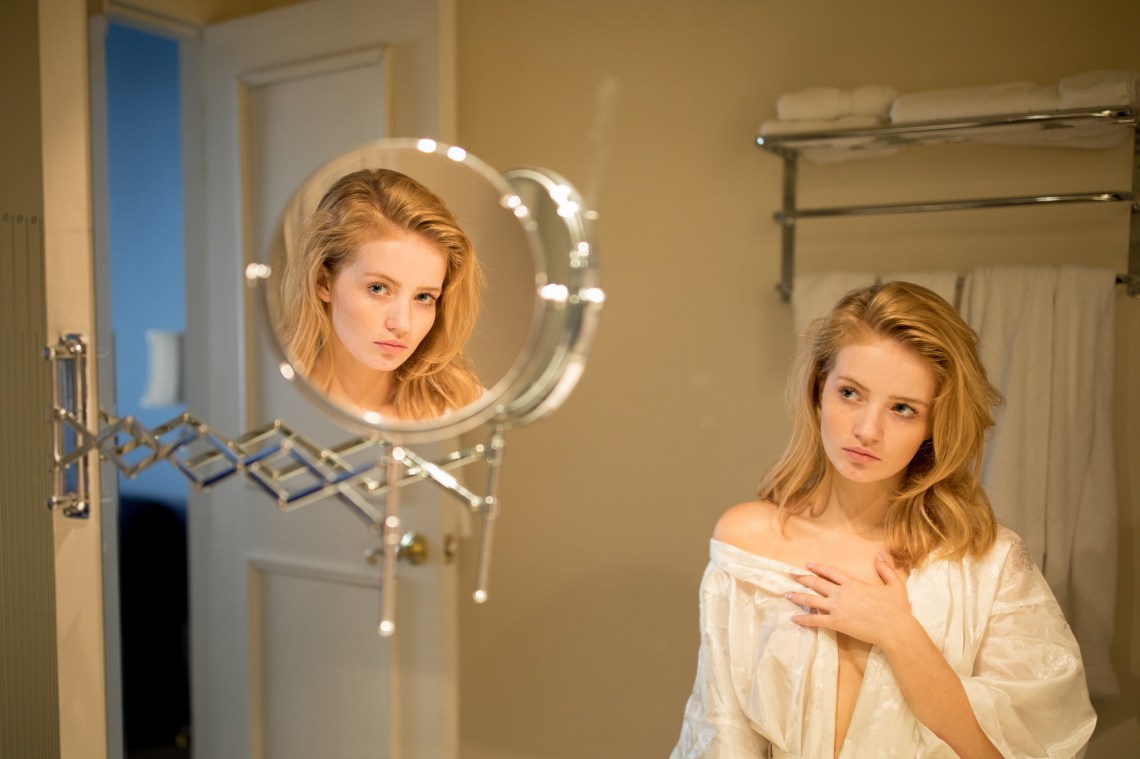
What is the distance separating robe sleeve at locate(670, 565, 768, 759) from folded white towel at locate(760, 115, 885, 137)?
2.00 ft

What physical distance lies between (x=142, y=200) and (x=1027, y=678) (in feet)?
3.78

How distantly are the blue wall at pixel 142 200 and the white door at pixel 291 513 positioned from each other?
0.17 ft

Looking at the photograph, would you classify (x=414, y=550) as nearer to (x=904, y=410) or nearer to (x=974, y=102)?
(x=904, y=410)

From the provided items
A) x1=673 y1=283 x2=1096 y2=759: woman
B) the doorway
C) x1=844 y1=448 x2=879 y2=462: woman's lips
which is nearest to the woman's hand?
x1=673 y1=283 x2=1096 y2=759: woman

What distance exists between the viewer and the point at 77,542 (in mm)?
1187

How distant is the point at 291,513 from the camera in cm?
131

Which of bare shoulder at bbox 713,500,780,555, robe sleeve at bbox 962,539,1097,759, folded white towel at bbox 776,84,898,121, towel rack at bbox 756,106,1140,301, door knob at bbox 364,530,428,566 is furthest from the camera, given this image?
door knob at bbox 364,530,428,566

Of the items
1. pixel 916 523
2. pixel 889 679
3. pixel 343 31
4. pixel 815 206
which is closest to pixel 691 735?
pixel 889 679

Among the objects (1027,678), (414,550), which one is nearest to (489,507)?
(1027,678)

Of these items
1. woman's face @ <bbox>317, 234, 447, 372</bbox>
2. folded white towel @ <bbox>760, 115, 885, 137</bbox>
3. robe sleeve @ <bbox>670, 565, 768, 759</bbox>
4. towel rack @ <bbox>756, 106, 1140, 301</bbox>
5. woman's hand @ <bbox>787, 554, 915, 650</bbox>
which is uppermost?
folded white towel @ <bbox>760, 115, 885, 137</bbox>

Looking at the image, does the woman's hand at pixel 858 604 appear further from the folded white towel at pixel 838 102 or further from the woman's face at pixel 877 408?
the folded white towel at pixel 838 102

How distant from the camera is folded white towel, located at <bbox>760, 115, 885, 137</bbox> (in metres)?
1.22

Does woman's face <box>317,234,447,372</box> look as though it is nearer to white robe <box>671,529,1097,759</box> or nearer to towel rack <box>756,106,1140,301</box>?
white robe <box>671,529,1097,759</box>

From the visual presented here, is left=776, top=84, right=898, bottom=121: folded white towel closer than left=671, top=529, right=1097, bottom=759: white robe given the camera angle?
No
